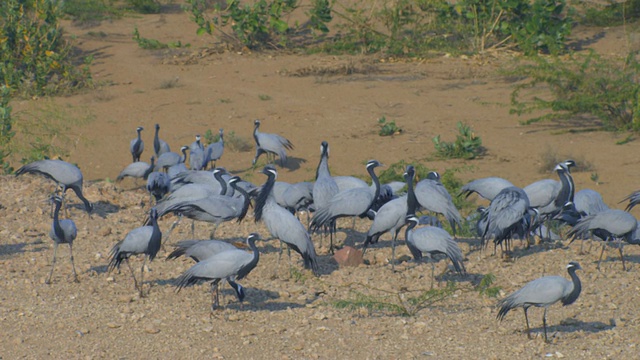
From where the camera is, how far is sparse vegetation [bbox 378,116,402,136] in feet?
57.7

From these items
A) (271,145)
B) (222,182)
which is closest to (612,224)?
(222,182)

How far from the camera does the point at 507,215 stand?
9930mm

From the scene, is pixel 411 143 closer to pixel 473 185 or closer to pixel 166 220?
pixel 473 185

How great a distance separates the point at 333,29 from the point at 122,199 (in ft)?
45.6

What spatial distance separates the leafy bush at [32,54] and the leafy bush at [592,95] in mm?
10092

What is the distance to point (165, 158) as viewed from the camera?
14852mm

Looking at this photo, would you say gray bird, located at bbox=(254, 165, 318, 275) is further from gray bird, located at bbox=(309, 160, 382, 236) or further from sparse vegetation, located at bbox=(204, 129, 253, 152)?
sparse vegetation, located at bbox=(204, 129, 253, 152)

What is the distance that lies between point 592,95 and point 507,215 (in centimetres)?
853

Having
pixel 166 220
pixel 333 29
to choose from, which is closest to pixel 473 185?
pixel 166 220

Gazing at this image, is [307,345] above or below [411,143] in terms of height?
above

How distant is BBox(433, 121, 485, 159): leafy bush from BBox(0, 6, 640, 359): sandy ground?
0.26 metres

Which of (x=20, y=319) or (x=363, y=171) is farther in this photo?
(x=363, y=171)

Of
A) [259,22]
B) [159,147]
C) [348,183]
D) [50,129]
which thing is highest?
[259,22]

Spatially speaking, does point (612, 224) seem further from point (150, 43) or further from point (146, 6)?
point (146, 6)
